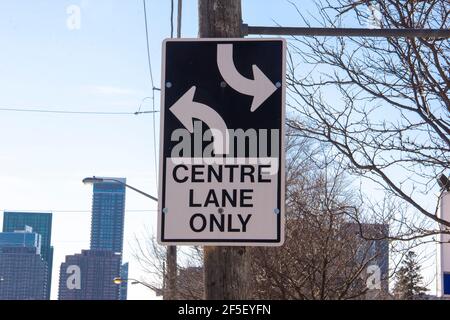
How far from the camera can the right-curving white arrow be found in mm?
4426

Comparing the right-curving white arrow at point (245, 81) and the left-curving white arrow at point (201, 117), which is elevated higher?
the right-curving white arrow at point (245, 81)

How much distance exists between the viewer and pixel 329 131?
1035cm

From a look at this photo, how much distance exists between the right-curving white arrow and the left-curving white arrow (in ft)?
0.58

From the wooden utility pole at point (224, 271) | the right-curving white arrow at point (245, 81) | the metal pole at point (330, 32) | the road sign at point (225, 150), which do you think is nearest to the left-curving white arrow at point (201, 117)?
the road sign at point (225, 150)

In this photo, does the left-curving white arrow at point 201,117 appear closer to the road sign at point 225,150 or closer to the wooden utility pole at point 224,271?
the road sign at point 225,150

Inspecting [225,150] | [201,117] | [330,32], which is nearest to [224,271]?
[225,150]

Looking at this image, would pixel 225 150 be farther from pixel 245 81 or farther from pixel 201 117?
pixel 245 81

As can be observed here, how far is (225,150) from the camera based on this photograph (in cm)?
432

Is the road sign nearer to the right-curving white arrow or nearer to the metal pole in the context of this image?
the right-curving white arrow

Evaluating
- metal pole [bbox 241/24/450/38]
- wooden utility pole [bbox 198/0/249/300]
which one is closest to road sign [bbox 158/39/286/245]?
wooden utility pole [bbox 198/0/249/300]

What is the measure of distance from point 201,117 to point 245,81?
0.29m

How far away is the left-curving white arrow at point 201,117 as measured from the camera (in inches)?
171
